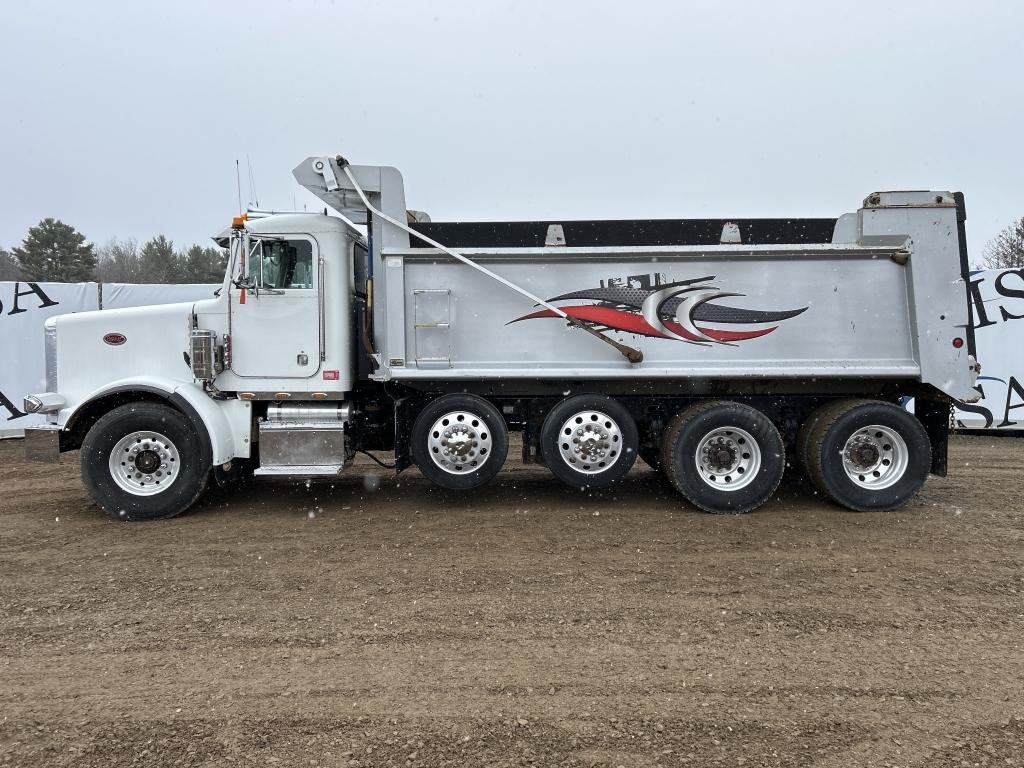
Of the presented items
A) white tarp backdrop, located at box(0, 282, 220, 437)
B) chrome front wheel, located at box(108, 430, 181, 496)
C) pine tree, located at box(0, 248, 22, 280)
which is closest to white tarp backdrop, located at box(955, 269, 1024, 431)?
chrome front wheel, located at box(108, 430, 181, 496)

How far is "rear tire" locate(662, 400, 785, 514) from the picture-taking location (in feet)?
20.0

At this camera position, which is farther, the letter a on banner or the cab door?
the letter a on banner

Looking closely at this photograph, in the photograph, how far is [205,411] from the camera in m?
6.05

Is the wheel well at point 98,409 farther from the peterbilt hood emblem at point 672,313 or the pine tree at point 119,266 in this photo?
the pine tree at point 119,266

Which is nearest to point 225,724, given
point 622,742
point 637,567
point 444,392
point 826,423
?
point 622,742

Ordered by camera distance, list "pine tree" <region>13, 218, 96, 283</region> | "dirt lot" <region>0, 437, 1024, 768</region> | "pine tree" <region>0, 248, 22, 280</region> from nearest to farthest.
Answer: "dirt lot" <region>0, 437, 1024, 768</region>
"pine tree" <region>13, 218, 96, 283</region>
"pine tree" <region>0, 248, 22, 280</region>

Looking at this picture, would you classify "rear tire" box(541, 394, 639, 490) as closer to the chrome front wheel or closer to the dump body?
the dump body

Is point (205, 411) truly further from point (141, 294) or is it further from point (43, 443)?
point (141, 294)

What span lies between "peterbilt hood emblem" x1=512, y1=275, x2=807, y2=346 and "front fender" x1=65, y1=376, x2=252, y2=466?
3.10m

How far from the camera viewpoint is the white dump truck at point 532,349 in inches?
238

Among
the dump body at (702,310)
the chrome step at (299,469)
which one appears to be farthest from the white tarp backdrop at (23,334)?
the dump body at (702,310)

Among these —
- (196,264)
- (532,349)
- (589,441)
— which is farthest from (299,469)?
(196,264)

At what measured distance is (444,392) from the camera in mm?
6438

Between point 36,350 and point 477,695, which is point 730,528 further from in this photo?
point 36,350
